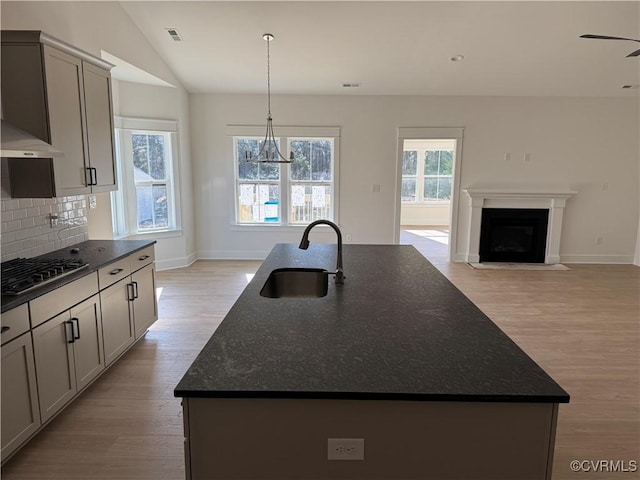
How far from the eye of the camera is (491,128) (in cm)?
646

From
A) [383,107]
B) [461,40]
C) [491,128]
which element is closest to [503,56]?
[461,40]

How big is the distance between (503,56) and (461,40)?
28.9 inches

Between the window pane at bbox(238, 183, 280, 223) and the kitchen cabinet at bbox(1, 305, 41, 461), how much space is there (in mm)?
4830

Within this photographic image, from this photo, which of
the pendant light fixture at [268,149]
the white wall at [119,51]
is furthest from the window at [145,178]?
the pendant light fixture at [268,149]

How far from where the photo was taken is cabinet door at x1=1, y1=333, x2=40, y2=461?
1927mm

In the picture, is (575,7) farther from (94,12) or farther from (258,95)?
(94,12)

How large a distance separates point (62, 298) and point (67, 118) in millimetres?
1326

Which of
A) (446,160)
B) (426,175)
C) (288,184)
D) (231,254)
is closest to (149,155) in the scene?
(231,254)

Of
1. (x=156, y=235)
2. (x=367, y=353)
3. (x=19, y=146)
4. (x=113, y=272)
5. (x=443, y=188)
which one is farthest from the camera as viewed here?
(x=443, y=188)

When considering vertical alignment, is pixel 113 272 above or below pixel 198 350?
above

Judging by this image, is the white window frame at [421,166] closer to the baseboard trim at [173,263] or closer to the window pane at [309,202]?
the window pane at [309,202]

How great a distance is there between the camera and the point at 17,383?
6.56 ft

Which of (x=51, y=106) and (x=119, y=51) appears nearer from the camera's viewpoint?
(x=51, y=106)

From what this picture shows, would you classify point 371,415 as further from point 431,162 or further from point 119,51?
point 431,162
